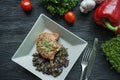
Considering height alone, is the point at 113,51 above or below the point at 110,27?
below

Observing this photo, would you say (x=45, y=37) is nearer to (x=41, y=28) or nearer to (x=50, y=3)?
(x=41, y=28)

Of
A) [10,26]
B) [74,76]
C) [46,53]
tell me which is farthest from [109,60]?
[10,26]

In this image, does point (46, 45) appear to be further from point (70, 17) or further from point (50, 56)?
point (70, 17)

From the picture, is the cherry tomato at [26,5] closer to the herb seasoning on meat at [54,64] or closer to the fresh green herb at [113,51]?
the herb seasoning on meat at [54,64]

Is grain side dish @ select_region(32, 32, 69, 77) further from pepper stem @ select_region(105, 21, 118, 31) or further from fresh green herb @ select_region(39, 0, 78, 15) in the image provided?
pepper stem @ select_region(105, 21, 118, 31)

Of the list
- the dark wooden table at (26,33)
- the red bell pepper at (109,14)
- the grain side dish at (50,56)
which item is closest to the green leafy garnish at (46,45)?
the grain side dish at (50,56)

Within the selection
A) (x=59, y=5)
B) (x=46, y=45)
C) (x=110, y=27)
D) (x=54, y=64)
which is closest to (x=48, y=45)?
(x=46, y=45)
